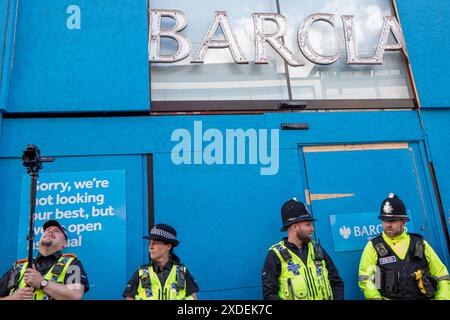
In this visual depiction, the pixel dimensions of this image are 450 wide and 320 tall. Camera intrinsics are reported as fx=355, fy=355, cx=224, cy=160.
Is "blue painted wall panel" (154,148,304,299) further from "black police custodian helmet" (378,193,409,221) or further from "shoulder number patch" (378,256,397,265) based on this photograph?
"shoulder number patch" (378,256,397,265)

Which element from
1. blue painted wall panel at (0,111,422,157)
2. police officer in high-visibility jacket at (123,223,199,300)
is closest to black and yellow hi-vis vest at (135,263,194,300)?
police officer in high-visibility jacket at (123,223,199,300)

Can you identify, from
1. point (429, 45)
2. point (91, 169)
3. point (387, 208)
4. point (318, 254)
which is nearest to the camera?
point (318, 254)

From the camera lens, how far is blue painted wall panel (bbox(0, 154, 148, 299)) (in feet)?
15.6

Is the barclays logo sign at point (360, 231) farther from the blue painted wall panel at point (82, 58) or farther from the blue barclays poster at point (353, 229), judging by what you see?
the blue painted wall panel at point (82, 58)

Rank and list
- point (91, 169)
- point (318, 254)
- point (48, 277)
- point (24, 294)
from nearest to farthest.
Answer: point (24, 294) < point (48, 277) < point (318, 254) < point (91, 169)

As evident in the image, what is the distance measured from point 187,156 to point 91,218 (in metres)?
1.63

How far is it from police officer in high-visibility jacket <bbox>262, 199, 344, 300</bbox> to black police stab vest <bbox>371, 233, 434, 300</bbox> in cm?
72

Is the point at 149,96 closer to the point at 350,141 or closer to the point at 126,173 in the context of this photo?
the point at 126,173

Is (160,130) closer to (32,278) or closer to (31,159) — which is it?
(31,159)

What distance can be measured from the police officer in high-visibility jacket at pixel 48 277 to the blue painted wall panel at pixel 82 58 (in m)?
2.24

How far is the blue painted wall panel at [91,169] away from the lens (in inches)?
187

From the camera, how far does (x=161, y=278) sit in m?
3.72

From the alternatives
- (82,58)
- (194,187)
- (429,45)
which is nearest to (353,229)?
(194,187)

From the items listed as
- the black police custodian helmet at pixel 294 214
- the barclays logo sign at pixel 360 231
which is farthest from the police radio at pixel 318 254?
the barclays logo sign at pixel 360 231
